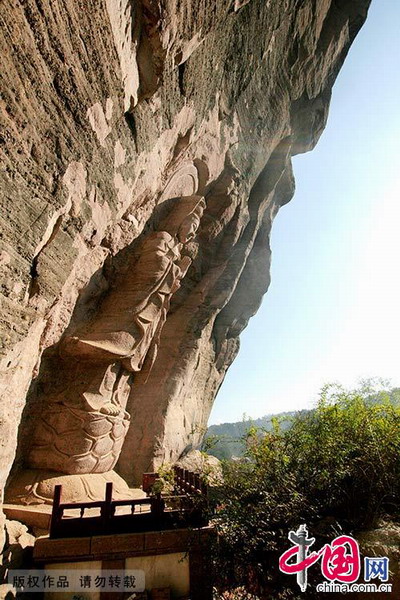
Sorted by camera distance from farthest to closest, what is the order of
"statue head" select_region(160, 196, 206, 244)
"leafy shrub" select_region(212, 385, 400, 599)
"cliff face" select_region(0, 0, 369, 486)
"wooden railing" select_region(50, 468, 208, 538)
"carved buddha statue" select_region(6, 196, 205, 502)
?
"statue head" select_region(160, 196, 206, 244), "carved buddha statue" select_region(6, 196, 205, 502), "wooden railing" select_region(50, 468, 208, 538), "leafy shrub" select_region(212, 385, 400, 599), "cliff face" select_region(0, 0, 369, 486)

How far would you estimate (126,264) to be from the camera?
20.4ft

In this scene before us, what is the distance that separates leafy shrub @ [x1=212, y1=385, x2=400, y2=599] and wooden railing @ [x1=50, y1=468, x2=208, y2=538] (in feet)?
1.18

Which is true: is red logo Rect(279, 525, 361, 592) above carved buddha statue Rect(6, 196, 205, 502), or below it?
below

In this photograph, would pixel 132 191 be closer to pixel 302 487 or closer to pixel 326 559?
pixel 302 487

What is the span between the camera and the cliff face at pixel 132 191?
116 inches

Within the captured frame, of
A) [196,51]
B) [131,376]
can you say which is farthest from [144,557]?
[196,51]

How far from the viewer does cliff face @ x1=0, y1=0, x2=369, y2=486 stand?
9.68 ft

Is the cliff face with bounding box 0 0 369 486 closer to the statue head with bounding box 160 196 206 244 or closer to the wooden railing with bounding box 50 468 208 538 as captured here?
the statue head with bounding box 160 196 206 244

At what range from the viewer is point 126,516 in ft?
14.8

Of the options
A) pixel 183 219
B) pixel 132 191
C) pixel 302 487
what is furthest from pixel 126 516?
pixel 183 219

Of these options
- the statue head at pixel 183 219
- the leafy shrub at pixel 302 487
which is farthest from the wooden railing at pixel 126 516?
the statue head at pixel 183 219

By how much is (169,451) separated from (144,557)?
347 cm

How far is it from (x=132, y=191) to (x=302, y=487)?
480 cm

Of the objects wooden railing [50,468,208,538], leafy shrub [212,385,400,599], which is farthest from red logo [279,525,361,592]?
wooden railing [50,468,208,538]
